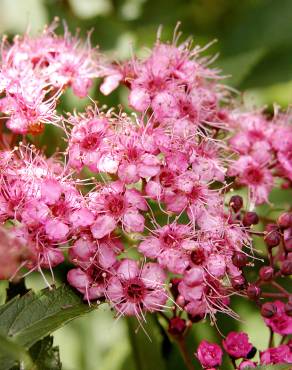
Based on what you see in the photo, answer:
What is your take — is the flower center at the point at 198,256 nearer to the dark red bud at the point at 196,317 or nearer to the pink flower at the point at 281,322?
the dark red bud at the point at 196,317

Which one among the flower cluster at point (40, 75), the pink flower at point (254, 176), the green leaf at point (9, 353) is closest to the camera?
the green leaf at point (9, 353)

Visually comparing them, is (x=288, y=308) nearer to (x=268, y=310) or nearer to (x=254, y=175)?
(x=268, y=310)

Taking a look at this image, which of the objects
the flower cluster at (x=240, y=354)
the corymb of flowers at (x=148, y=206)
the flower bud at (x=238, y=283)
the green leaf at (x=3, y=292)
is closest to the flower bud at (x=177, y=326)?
the corymb of flowers at (x=148, y=206)

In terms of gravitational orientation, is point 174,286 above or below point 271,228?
below

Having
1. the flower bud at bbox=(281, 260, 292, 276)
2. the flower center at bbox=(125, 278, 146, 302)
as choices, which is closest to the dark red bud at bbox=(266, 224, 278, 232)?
the flower bud at bbox=(281, 260, 292, 276)

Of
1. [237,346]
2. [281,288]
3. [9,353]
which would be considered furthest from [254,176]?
[9,353]

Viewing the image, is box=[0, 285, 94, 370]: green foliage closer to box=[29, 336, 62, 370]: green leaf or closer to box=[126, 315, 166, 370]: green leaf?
box=[29, 336, 62, 370]: green leaf

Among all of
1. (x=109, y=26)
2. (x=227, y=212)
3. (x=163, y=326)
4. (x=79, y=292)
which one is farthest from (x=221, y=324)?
(x=109, y=26)

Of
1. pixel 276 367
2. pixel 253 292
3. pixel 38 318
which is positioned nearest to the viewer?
pixel 276 367
